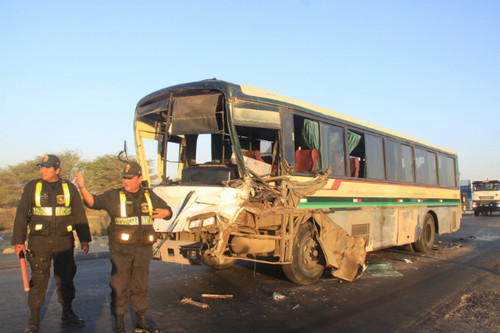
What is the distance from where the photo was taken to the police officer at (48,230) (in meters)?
4.33

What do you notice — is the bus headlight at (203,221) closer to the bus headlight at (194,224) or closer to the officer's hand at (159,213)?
the bus headlight at (194,224)

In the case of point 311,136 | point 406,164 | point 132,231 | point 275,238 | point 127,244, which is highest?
point 311,136

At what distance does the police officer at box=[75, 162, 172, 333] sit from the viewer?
416 cm

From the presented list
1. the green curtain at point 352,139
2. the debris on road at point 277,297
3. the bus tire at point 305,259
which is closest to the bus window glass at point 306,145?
the bus tire at point 305,259

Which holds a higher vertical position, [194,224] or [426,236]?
[194,224]

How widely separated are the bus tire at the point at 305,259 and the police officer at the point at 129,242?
9.48 ft

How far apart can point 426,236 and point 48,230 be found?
10201 millimetres

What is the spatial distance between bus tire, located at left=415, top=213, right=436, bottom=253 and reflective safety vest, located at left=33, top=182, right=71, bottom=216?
9468mm

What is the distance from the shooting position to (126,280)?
4.22 m

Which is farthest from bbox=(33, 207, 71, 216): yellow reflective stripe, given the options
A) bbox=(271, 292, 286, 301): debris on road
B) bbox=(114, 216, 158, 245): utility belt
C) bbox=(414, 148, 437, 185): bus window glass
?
bbox=(414, 148, 437, 185): bus window glass

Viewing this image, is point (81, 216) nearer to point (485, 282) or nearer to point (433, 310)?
point (433, 310)

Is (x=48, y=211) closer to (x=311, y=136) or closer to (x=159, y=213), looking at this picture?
(x=159, y=213)

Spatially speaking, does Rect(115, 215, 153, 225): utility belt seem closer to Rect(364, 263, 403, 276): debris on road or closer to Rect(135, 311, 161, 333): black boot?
Rect(135, 311, 161, 333): black boot

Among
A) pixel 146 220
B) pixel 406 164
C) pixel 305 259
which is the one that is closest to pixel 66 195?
pixel 146 220
